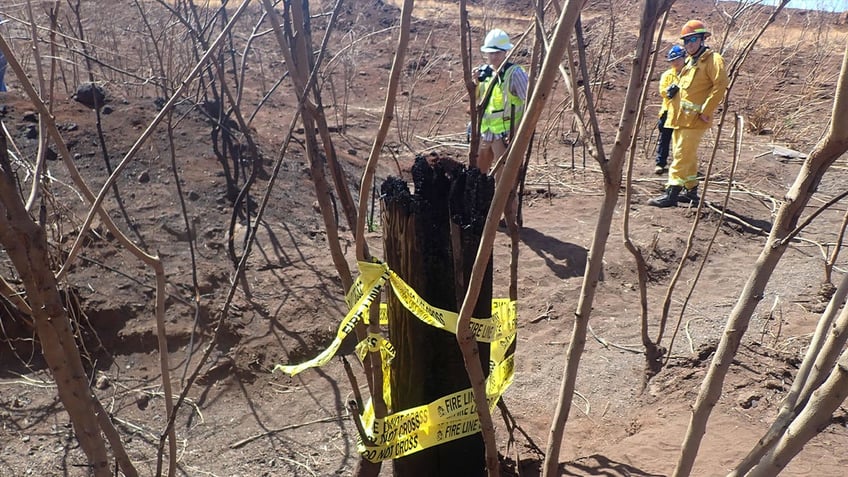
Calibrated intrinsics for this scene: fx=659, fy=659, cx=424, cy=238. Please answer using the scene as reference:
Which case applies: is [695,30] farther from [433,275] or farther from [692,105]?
[433,275]

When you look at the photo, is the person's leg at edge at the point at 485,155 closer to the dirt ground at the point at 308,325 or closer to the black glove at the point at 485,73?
the black glove at the point at 485,73

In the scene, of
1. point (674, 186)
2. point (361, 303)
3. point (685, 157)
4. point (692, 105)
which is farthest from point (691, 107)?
point (361, 303)

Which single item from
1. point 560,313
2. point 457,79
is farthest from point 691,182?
point 457,79

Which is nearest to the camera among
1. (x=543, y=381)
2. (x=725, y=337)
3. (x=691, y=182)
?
(x=725, y=337)

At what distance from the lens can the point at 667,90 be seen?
22.5 ft

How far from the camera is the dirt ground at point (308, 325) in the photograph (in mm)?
2771

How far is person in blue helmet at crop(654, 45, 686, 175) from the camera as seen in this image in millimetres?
6883

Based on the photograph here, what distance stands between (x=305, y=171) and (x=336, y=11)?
5.06 metres

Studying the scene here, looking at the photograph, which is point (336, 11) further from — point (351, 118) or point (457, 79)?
point (457, 79)

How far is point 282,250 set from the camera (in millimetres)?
4621

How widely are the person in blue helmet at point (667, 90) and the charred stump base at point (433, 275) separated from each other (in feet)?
18.6

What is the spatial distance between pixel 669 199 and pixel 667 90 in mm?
1229

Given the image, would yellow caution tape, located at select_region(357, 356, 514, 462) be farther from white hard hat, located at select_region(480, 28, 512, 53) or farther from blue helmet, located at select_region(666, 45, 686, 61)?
blue helmet, located at select_region(666, 45, 686, 61)

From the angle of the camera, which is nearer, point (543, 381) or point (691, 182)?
point (543, 381)
